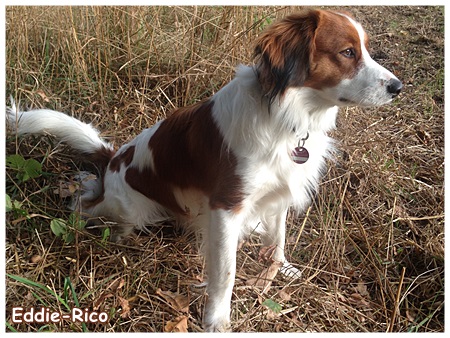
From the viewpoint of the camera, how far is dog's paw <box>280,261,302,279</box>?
265 cm

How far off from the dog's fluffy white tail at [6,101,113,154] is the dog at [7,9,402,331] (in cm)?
44

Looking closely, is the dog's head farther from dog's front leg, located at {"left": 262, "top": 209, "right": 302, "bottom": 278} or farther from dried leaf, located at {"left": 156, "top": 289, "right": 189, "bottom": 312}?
dried leaf, located at {"left": 156, "top": 289, "right": 189, "bottom": 312}

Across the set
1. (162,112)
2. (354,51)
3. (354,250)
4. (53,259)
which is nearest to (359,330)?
(354,250)

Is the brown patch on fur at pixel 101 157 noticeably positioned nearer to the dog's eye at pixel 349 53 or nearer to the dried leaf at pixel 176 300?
the dried leaf at pixel 176 300

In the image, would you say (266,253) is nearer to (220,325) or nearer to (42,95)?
(220,325)

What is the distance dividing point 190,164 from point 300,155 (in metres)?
0.59

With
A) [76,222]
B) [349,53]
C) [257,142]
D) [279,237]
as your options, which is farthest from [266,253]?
[349,53]

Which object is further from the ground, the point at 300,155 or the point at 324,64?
the point at 324,64

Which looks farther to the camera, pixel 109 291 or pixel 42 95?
pixel 42 95

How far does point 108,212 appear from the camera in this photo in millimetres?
2791

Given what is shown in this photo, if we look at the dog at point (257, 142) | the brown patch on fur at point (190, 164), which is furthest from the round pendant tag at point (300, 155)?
the brown patch on fur at point (190, 164)

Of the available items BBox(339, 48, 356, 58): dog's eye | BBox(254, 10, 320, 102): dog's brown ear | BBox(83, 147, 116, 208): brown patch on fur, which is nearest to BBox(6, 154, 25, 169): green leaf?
BBox(83, 147, 116, 208): brown patch on fur

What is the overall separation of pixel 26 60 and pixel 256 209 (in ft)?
7.64

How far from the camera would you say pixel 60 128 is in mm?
3037
